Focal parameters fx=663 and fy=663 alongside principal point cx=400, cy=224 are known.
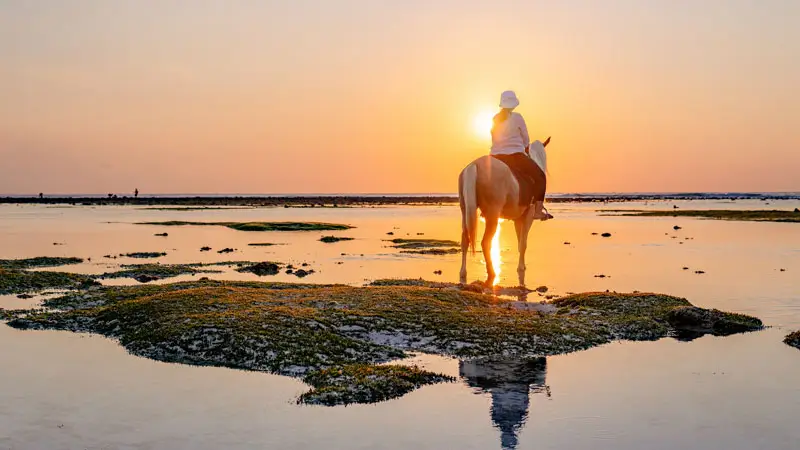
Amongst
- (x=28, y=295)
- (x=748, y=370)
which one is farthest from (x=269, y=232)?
(x=748, y=370)

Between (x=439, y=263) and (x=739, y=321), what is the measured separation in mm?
20258

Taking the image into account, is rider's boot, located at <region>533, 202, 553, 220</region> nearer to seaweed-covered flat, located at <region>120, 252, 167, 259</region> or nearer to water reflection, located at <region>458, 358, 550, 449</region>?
water reflection, located at <region>458, 358, 550, 449</region>

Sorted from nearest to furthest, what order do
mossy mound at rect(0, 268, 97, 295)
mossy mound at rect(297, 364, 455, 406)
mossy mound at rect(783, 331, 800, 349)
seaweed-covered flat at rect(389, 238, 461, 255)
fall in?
mossy mound at rect(297, 364, 455, 406) < mossy mound at rect(783, 331, 800, 349) < mossy mound at rect(0, 268, 97, 295) < seaweed-covered flat at rect(389, 238, 461, 255)

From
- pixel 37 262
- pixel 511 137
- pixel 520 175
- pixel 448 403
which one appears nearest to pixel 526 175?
pixel 520 175

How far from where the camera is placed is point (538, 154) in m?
24.8

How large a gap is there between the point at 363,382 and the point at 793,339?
11739 mm

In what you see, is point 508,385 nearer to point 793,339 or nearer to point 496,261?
point 793,339

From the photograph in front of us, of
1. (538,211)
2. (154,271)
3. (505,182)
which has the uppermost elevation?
(505,182)

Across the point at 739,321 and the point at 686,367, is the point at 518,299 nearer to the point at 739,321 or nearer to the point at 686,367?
the point at 739,321

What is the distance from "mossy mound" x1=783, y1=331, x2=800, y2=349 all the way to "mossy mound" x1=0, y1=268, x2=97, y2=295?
25541 mm

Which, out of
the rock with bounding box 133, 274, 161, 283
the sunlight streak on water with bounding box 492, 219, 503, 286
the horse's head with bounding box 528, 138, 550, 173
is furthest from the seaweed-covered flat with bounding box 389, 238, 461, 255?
the horse's head with bounding box 528, 138, 550, 173

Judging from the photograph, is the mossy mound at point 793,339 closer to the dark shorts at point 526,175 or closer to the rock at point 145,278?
the dark shorts at point 526,175

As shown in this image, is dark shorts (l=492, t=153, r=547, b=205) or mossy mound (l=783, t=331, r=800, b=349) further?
dark shorts (l=492, t=153, r=547, b=205)

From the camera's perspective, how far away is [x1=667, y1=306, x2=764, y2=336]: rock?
1903 cm
